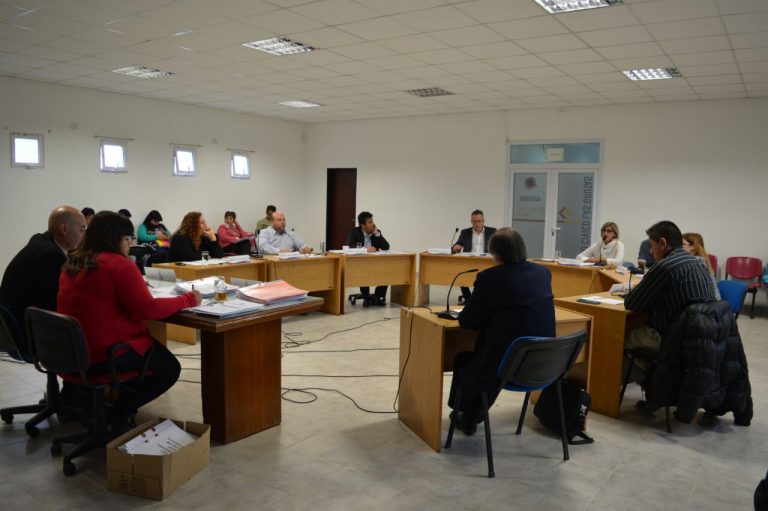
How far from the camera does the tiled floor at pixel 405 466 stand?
8.57 ft

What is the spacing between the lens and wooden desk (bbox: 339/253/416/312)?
6.78 metres

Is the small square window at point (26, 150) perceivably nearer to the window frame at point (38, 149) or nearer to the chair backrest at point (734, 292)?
the window frame at point (38, 149)

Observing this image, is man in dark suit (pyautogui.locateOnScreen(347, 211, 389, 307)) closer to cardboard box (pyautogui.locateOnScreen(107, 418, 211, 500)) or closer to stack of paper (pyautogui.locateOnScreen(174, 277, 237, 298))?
stack of paper (pyautogui.locateOnScreen(174, 277, 237, 298))

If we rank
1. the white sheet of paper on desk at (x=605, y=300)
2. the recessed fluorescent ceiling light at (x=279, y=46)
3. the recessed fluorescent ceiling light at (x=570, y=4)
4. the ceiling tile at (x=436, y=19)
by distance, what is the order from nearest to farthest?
1. the white sheet of paper on desk at (x=605, y=300)
2. the recessed fluorescent ceiling light at (x=570, y=4)
3. the ceiling tile at (x=436, y=19)
4. the recessed fluorescent ceiling light at (x=279, y=46)

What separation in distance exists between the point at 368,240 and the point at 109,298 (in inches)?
195

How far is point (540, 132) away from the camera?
30.1 ft

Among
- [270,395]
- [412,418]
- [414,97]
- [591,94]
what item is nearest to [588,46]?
[591,94]

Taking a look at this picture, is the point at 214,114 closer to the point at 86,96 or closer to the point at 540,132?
the point at 86,96

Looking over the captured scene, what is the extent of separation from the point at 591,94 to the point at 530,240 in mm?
2614

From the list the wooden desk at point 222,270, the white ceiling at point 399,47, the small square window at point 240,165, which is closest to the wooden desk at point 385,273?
the wooden desk at point 222,270

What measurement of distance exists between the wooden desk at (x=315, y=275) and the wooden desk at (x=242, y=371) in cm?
279

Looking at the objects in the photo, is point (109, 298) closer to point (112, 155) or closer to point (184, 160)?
point (112, 155)


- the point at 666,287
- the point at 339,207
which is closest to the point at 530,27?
the point at 666,287

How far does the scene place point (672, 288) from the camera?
11.2ft
